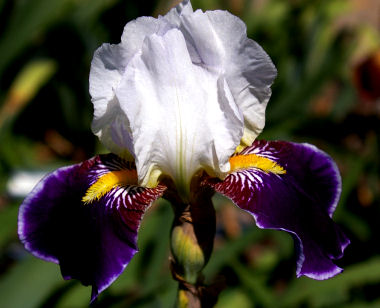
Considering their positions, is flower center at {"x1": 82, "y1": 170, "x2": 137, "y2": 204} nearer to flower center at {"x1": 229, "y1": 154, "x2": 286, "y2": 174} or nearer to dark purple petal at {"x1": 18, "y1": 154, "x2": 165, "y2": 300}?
dark purple petal at {"x1": 18, "y1": 154, "x2": 165, "y2": 300}

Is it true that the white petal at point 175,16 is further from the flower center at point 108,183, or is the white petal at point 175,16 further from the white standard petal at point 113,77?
the flower center at point 108,183

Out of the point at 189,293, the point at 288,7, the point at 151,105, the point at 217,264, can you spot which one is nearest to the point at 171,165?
the point at 151,105

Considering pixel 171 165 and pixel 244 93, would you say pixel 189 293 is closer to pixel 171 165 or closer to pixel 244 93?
pixel 171 165

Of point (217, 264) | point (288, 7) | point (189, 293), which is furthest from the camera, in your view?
point (288, 7)

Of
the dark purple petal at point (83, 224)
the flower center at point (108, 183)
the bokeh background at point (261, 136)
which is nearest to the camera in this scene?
the dark purple petal at point (83, 224)

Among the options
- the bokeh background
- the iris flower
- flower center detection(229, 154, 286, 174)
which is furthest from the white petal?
the bokeh background

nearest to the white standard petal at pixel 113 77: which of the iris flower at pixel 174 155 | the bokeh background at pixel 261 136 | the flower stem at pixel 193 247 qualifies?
the iris flower at pixel 174 155

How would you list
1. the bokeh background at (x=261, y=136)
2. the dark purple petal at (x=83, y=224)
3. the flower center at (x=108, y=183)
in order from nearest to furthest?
the dark purple petal at (x=83, y=224) < the flower center at (x=108, y=183) < the bokeh background at (x=261, y=136)

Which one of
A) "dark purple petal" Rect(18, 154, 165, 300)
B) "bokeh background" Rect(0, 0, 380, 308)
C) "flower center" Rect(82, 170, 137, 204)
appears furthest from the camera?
"bokeh background" Rect(0, 0, 380, 308)
